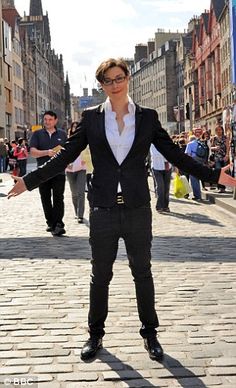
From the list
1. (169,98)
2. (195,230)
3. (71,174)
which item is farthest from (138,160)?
(169,98)

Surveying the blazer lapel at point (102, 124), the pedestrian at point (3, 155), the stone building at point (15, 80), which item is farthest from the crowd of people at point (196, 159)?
the stone building at point (15, 80)

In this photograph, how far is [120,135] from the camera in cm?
384

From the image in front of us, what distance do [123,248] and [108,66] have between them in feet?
15.9

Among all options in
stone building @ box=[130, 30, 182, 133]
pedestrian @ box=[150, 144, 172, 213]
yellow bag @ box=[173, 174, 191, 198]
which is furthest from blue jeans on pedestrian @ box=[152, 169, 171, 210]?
stone building @ box=[130, 30, 182, 133]

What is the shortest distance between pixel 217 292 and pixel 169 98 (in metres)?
103

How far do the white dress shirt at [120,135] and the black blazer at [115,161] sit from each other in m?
0.03

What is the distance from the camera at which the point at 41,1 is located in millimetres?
131125

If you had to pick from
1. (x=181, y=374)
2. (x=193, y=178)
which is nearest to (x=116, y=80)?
(x=181, y=374)

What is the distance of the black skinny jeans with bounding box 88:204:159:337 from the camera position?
3.87 meters

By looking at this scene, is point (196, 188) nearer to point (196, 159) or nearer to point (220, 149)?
point (196, 159)

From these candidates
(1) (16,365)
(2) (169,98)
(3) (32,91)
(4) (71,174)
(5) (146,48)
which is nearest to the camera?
(1) (16,365)

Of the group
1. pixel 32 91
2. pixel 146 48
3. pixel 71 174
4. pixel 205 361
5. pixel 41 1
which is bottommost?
pixel 205 361

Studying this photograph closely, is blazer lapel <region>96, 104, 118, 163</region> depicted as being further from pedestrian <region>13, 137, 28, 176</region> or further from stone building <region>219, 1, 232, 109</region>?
stone building <region>219, 1, 232, 109</region>

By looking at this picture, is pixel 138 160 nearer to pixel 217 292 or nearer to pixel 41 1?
pixel 217 292
